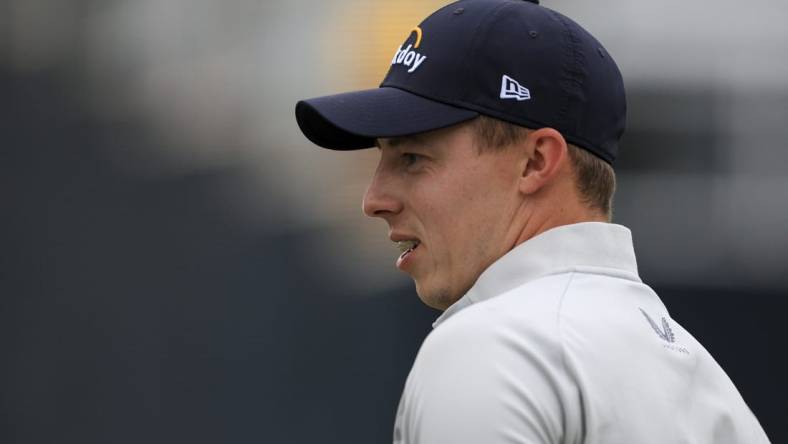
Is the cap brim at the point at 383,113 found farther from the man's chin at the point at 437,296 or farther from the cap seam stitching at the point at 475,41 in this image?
the man's chin at the point at 437,296

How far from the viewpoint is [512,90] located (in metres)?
1.38

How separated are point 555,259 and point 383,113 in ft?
0.85

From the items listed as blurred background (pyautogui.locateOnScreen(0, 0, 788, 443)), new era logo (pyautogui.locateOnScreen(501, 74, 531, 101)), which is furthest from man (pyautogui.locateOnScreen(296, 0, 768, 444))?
blurred background (pyautogui.locateOnScreen(0, 0, 788, 443))

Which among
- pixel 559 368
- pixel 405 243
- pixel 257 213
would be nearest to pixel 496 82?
pixel 405 243

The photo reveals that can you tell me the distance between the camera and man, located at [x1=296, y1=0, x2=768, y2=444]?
1.19 m

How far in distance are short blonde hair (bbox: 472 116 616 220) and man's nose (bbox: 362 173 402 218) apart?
5.7 inches

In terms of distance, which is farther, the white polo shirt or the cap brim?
the cap brim

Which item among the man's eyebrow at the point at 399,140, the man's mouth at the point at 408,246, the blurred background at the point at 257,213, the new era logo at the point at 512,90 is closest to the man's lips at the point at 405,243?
the man's mouth at the point at 408,246

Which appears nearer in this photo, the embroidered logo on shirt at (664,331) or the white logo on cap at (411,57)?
the embroidered logo on shirt at (664,331)

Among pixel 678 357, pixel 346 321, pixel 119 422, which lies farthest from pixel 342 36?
pixel 678 357

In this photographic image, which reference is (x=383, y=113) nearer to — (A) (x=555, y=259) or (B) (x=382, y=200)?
(B) (x=382, y=200)

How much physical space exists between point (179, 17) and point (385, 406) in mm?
1357

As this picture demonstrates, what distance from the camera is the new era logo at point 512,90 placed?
1.38 metres

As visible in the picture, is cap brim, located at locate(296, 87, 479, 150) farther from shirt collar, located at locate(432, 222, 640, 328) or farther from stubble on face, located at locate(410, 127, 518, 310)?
shirt collar, located at locate(432, 222, 640, 328)
